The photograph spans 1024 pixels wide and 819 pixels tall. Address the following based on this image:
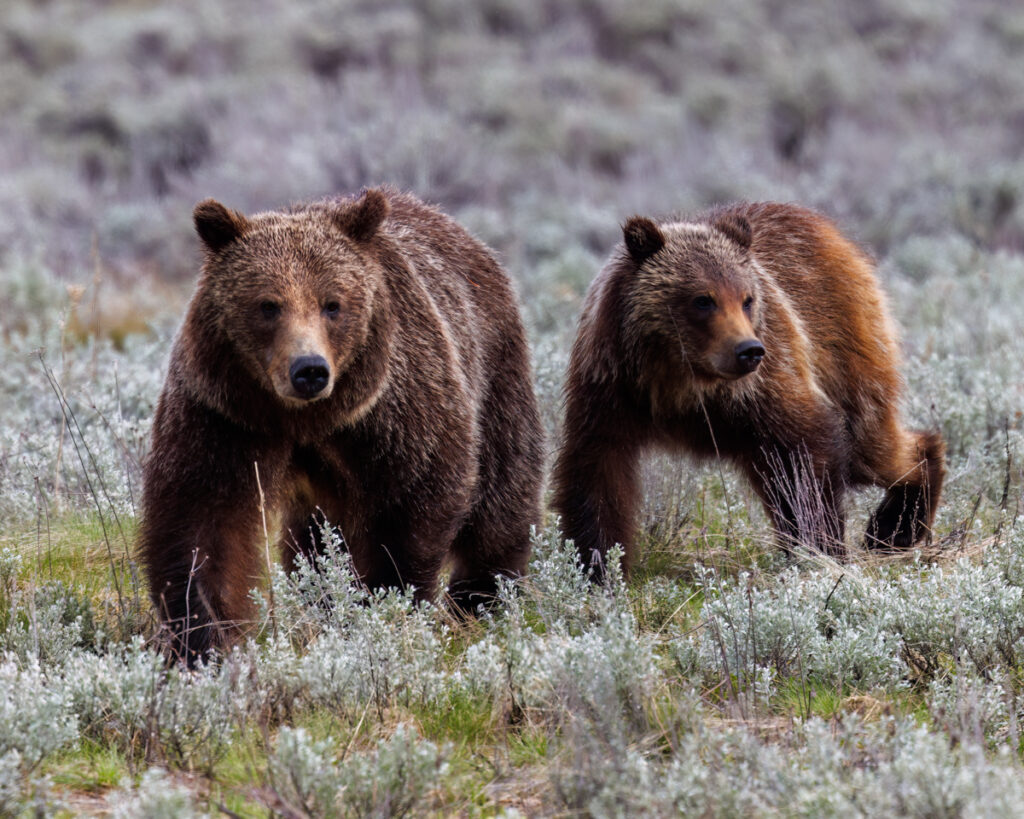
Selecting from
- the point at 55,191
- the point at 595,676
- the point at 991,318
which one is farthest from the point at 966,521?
the point at 55,191

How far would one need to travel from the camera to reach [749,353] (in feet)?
17.1

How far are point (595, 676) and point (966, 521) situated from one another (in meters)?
2.70

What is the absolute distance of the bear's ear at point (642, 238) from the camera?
571cm

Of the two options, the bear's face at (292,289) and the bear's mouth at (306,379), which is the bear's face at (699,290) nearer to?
the bear's face at (292,289)

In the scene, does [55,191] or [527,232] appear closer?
[527,232]

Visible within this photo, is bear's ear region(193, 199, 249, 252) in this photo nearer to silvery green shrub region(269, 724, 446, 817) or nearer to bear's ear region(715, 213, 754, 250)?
silvery green shrub region(269, 724, 446, 817)

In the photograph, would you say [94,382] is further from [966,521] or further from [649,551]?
[966,521]

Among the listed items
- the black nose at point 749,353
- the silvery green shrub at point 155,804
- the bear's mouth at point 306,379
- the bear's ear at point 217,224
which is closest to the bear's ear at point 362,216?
the bear's ear at point 217,224

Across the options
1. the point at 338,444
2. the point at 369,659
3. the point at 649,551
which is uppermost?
the point at 338,444

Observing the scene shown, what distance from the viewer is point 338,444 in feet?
15.4

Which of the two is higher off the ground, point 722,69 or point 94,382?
point 722,69

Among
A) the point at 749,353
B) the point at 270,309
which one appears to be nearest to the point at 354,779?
the point at 270,309

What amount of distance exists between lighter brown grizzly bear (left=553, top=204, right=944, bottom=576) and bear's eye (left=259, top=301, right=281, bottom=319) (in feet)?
5.79

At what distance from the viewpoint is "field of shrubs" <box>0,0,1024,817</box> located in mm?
3244
